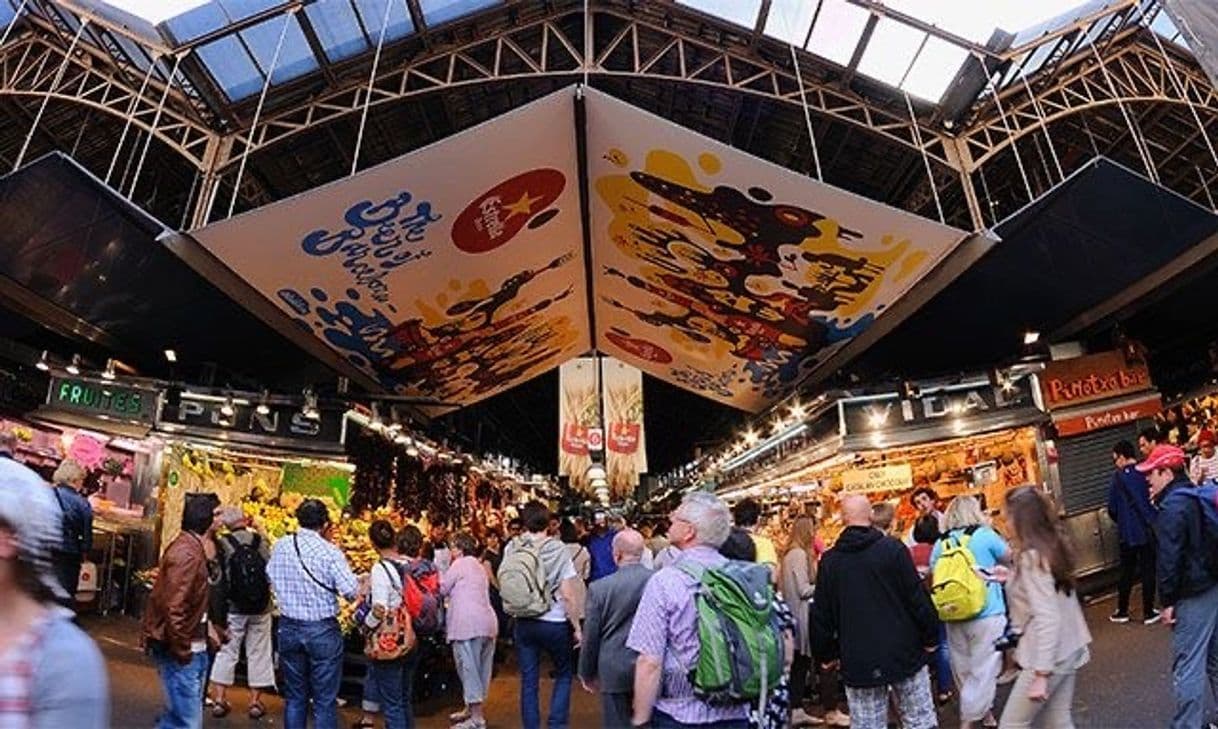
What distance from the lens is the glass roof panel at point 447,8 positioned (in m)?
9.20

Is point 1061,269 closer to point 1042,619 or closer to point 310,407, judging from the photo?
point 1042,619

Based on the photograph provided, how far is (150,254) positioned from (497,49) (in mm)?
4468

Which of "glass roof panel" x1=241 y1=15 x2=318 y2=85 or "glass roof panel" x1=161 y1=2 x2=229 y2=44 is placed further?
"glass roof panel" x1=241 y1=15 x2=318 y2=85

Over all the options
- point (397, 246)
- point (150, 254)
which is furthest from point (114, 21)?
point (397, 246)

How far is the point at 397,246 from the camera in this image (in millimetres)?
8852

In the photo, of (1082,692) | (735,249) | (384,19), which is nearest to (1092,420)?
(735,249)

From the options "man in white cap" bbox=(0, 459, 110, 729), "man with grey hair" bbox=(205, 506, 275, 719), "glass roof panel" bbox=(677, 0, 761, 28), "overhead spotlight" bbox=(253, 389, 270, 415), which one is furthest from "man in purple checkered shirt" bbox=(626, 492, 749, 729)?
"overhead spotlight" bbox=(253, 389, 270, 415)

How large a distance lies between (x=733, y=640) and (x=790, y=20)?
838 centimetres

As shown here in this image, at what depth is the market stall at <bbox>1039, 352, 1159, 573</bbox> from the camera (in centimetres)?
975

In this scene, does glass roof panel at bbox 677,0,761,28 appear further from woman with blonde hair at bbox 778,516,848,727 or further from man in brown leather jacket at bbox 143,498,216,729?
man in brown leather jacket at bbox 143,498,216,729

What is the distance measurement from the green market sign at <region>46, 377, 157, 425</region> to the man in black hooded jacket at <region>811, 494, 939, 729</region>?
27.9ft

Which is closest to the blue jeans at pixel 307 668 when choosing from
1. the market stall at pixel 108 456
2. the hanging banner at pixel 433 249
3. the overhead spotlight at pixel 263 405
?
the hanging banner at pixel 433 249

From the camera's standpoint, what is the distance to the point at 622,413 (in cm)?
1773

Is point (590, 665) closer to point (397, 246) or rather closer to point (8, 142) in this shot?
point (397, 246)
